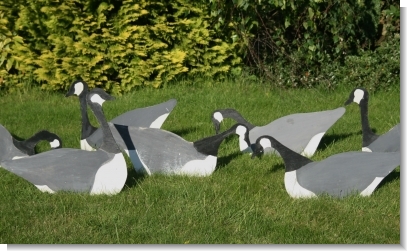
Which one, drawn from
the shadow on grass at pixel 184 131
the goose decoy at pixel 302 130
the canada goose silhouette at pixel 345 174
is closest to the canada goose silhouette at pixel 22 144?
the shadow on grass at pixel 184 131

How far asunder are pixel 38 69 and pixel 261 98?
2806mm

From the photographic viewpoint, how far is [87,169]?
5.12 metres

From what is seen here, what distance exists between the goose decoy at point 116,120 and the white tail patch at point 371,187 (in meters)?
2.08

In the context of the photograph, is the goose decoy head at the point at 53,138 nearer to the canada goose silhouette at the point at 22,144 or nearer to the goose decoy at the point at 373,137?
the canada goose silhouette at the point at 22,144

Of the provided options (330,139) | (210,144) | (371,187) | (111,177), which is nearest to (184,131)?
(330,139)

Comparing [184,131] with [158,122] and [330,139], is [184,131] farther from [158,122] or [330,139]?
[330,139]

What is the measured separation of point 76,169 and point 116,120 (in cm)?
134

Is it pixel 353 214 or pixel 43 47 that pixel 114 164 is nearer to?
pixel 353 214

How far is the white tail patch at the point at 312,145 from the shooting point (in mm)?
6125

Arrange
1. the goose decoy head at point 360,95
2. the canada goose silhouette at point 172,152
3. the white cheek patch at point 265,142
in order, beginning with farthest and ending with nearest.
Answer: the goose decoy head at point 360,95 → the canada goose silhouette at point 172,152 → the white cheek patch at point 265,142

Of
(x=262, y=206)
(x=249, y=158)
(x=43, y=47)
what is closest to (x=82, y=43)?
(x=43, y=47)

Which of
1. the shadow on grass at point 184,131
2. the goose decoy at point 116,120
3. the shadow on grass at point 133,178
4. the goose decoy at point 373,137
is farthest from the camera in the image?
the shadow on grass at point 184,131

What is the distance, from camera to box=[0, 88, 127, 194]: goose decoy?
5.11m

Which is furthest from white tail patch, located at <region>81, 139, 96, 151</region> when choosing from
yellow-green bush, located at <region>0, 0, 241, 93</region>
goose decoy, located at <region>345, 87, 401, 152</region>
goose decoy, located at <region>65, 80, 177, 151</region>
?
yellow-green bush, located at <region>0, 0, 241, 93</region>
